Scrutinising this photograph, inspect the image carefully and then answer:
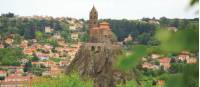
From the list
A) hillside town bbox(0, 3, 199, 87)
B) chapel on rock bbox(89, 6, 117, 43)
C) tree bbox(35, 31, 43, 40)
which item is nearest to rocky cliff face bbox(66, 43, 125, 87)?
hillside town bbox(0, 3, 199, 87)

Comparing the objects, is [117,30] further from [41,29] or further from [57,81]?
[57,81]

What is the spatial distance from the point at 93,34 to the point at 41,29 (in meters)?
80.1

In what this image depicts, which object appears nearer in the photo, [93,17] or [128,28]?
[93,17]

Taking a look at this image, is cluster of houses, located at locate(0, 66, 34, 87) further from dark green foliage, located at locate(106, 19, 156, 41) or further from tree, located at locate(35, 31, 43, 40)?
tree, located at locate(35, 31, 43, 40)

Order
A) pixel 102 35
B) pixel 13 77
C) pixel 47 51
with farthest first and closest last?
pixel 47 51, pixel 13 77, pixel 102 35

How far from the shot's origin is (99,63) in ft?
145

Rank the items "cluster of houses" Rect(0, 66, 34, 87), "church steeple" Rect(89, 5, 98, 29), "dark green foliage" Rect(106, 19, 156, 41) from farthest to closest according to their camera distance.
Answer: "dark green foliage" Rect(106, 19, 156, 41)
"cluster of houses" Rect(0, 66, 34, 87)
"church steeple" Rect(89, 5, 98, 29)

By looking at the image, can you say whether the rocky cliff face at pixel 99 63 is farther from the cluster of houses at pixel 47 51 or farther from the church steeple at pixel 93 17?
the cluster of houses at pixel 47 51

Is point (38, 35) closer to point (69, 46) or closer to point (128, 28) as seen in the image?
point (69, 46)

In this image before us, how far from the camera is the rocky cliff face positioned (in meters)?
39.7

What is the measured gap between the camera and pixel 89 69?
1720 inches

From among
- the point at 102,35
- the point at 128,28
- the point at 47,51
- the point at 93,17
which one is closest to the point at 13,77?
the point at 93,17

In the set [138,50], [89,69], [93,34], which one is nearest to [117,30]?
[93,34]

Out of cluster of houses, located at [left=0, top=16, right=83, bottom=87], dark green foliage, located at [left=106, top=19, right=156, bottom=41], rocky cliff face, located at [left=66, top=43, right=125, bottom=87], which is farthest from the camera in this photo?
dark green foliage, located at [left=106, top=19, right=156, bottom=41]
